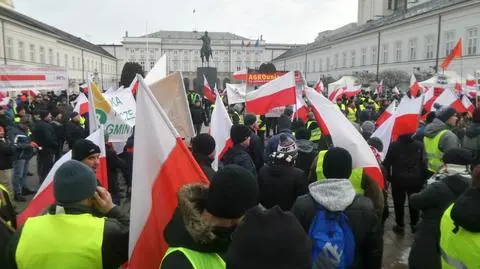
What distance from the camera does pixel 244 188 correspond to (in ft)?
5.94

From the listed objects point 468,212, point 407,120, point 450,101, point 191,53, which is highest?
point 191,53

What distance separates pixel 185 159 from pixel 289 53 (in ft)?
262

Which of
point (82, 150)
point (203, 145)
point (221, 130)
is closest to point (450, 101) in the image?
point (221, 130)

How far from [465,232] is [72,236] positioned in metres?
2.14

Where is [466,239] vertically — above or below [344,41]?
below

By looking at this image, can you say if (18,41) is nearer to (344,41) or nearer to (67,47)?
(67,47)

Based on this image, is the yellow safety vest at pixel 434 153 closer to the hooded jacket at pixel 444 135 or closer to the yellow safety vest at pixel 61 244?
the hooded jacket at pixel 444 135

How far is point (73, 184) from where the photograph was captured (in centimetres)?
222

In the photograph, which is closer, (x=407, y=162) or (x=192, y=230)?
(x=192, y=230)

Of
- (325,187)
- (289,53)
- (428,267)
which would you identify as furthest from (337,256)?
(289,53)

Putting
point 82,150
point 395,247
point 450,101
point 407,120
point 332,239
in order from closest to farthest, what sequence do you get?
point 332,239 < point 82,150 < point 395,247 < point 407,120 < point 450,101

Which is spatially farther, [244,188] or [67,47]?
[67,47]

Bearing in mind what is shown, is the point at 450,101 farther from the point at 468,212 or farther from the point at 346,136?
the point at 468,212

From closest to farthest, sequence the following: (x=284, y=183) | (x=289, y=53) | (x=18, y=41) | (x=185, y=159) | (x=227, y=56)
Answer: (x=185, y=159), (x=284, y=183), (x=18, y=41), (x=289, y=53), (x=227, y=56)
